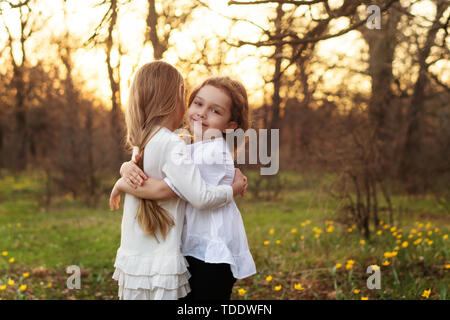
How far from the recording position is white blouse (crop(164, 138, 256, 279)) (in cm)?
188

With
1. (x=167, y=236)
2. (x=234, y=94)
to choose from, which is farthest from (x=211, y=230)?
(x=234, y=94)

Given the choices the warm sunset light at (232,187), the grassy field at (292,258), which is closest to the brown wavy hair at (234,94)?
the warm sunset light at (232,187)

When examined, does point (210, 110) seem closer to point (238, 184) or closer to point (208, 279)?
point (238, 184)

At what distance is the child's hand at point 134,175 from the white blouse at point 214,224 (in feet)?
0.78

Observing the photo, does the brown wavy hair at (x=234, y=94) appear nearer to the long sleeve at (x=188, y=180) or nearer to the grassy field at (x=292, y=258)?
the long sleeve at (x=188, y=180)

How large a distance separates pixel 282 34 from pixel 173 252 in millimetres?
1555

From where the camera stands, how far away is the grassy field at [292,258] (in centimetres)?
361

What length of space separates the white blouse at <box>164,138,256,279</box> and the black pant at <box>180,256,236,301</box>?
32 mm

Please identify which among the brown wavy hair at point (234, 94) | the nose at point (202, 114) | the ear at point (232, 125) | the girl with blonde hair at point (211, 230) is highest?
the brown wavy hair at point (234, 94)

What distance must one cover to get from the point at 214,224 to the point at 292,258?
8.94ft

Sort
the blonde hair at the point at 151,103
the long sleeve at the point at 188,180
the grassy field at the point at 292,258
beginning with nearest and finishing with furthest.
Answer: the long sleeve at the point at 188,180
the blonde hair at the point at 151,103
the grassy field at the point at 292,258

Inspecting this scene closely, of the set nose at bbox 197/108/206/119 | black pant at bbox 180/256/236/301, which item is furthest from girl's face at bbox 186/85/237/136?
black pant at bbox 180/256/236/301

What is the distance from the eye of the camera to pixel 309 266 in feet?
13.8

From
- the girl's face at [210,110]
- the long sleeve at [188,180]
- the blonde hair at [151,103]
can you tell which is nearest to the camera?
the long sleeve at [188,180]
